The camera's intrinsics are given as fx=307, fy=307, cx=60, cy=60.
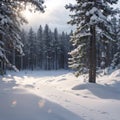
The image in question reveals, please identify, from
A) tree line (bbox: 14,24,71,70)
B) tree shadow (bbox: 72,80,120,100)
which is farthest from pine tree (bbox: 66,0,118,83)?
tree line (bbox: 14,24,71,70)

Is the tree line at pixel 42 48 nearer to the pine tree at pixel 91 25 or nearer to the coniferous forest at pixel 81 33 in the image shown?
the coniferous forest at pixel 81 33

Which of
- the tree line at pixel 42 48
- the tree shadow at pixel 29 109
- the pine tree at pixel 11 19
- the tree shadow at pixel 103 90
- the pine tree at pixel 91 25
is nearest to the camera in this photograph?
the tree shadow at pixel 29 109

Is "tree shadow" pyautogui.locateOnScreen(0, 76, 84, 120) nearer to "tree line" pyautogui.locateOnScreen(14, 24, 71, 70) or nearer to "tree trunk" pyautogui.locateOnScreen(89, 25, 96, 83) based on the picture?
"tree trunk" pyautogui.locateOnScreen(89, 25, 96, 83)

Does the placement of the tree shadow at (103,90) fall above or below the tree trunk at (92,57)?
below

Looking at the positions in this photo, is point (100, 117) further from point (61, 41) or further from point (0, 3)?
point (61, 41)

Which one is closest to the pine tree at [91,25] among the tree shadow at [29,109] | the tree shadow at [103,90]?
the tree shadow at [103,90]

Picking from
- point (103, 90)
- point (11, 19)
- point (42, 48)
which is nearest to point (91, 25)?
point (103, 90)

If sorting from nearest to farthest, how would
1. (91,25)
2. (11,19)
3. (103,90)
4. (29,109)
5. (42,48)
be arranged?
(29,109) < (11,19) < (103,90) < (91,25) < (42,48)

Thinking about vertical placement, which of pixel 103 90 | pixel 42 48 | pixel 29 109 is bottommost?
pixel 103 90

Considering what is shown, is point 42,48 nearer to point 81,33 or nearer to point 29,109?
point 81,33

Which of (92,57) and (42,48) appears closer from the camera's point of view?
(92,57)

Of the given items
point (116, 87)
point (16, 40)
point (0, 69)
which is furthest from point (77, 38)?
point (0, 69)

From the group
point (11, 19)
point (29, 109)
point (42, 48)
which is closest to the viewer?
point (29, 109)

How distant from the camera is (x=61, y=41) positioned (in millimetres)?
93688
